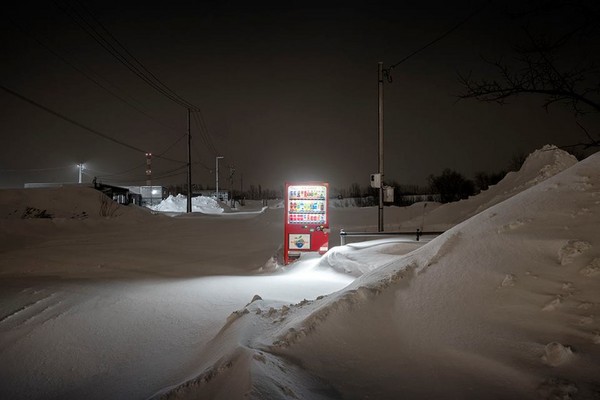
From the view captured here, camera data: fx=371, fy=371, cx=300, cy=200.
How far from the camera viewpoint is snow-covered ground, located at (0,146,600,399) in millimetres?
3213

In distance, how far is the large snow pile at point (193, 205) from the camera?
56.0 m

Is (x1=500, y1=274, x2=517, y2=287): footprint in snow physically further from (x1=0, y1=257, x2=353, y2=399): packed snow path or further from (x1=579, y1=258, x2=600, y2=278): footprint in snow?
(x1=0, y1=257, x2=353, y2=399): packed snow path

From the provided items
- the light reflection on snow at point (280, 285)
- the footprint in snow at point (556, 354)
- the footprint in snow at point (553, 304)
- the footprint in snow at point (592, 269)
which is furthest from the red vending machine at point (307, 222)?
the footprint in snow at point (556, 354)

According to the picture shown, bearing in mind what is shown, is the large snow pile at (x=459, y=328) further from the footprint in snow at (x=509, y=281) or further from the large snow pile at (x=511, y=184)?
the large snow pile at (x=511, y=184)

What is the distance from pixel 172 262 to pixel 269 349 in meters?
10.5

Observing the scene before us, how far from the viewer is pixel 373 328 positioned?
4.20 m

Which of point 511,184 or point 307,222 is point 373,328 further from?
point 511,184

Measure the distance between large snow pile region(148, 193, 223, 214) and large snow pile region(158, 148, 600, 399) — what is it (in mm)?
50491

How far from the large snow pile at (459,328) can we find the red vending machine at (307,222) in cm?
773

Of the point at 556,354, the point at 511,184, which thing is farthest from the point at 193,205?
the point at 556,354

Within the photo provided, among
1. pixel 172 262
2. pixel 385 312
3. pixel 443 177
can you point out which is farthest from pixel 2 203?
pixel 443 177

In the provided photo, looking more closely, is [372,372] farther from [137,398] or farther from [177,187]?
[177,187]

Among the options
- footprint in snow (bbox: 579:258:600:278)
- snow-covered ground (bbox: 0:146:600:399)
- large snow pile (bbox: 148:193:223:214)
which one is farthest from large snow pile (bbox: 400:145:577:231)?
large snow pile (bbox: 148:193:223:214)

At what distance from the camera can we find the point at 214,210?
58406 millimetres
